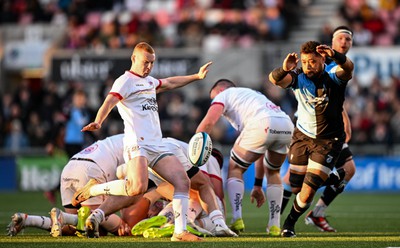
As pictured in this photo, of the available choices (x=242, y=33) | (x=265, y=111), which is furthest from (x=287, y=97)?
(x=265, y=111)

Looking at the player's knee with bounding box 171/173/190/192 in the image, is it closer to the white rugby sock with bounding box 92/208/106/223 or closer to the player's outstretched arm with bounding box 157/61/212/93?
the white rugby sock with bounding box 92/208/106/223

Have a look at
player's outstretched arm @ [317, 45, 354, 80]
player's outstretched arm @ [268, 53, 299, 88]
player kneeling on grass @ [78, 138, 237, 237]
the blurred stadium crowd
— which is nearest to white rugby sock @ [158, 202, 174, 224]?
player kneeling on grass @ [78, 138, 237, 237]

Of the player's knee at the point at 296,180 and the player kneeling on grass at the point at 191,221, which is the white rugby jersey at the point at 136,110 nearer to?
the player kneeling on grass at the point at 191,221

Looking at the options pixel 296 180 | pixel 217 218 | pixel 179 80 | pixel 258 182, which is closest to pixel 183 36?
pixel 258 182

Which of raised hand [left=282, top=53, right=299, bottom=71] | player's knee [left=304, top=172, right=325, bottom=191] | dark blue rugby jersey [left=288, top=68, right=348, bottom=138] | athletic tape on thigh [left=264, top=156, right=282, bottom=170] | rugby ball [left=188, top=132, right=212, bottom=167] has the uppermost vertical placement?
raised hand [left=282, top=53, right=299, bottom=71]

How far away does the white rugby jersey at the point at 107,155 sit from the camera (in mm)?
12266

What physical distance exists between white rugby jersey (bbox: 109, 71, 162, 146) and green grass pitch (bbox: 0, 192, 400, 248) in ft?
3.80

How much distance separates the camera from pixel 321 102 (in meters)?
11.4

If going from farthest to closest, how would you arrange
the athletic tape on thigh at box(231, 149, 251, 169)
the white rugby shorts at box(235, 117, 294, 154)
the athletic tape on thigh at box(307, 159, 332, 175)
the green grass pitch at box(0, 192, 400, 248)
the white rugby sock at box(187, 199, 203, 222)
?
the athletic tape on thigh at box(231, 149, 251, 169), the white rugby shorts at box(235, 117, 294, 154), the white rugby sock at box(187, 199, 203, 222), the athletic tape on thigh at box(307, 159, 332, 175), the green grass pitch at box(0, 192, 400, 248)

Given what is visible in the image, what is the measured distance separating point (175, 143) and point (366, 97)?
543 inches

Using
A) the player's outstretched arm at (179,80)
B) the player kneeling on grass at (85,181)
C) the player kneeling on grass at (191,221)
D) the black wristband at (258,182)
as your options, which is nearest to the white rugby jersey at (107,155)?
the player kneeling on grass at (85,181)

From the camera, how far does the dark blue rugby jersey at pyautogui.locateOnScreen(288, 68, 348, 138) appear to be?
37.1ft

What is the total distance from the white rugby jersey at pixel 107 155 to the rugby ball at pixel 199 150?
1507 mm

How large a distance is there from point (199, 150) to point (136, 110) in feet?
2.78
